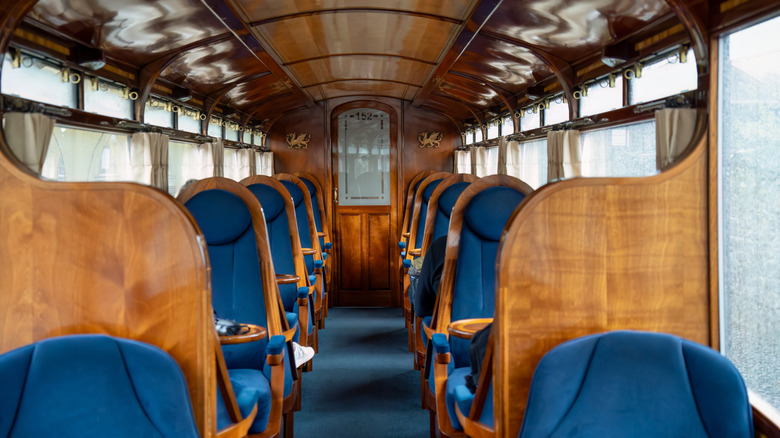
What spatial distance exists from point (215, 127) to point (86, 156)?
2.56 metres

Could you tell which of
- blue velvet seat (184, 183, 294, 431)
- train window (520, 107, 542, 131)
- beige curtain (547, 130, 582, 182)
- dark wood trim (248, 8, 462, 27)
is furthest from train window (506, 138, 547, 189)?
blue velvet seat (184, 183, 294, 431)

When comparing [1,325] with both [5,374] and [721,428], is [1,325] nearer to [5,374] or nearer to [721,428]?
[5,374]

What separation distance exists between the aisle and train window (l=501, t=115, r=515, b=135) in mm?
2393

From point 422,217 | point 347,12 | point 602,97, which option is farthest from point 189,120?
point 602,97

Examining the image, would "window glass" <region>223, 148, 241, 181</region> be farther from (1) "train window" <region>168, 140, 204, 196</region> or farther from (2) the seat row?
(2) the seat row

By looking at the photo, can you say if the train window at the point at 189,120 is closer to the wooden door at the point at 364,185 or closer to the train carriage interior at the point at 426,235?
the train carriage interior at the point at 426,235

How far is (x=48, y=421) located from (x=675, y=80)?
10.2 feet

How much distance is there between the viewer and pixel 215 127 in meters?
6.39

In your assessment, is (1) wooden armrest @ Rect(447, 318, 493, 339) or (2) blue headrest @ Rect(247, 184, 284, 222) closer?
(1) wooden armrest @ Rect(447, 318, 493, 339)

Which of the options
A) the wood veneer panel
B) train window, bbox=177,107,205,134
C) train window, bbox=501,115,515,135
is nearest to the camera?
the wood veneer panel

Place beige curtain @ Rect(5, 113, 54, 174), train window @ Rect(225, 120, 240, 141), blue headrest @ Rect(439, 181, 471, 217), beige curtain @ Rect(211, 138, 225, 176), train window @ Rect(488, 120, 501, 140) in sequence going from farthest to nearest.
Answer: train window @ Rect(225, 120, 240, 141) → train window @ Rect(488, 120, 501, 140) → beige curtain @ Rect(211, 138, 225, 176) → blue headrest @ Rect(439, 181, 471, 217) → beige curtain @ Rect(5, 113, 54, 174)

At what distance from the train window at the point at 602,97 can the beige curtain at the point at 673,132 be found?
140 centimetres

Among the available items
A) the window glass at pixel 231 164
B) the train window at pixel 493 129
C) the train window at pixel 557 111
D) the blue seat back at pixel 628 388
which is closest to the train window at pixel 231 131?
the window glass at pixel 231 164

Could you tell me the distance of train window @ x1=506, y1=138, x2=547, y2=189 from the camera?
508 centimetres
